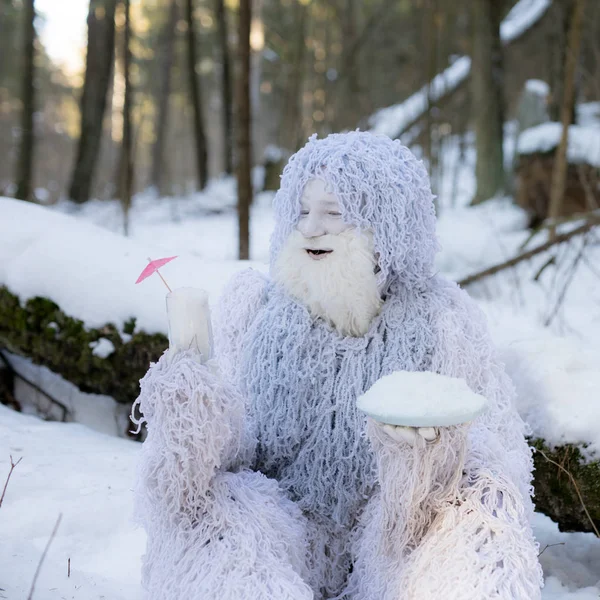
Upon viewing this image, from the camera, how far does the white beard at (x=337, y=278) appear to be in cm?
178

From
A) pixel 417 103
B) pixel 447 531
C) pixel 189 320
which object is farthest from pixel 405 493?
pixel 417 103

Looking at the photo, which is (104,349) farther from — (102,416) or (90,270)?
(102,416)

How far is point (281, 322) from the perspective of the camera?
192cm

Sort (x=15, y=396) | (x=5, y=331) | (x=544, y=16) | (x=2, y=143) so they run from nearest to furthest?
(x=5, y=331) → (x=15, y=396) → (x=544, y=16) → (x=2, y=143)

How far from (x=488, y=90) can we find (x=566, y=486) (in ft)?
21.6

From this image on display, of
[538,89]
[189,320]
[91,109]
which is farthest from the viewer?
[91,109]

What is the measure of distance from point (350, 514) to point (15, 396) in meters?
2.17

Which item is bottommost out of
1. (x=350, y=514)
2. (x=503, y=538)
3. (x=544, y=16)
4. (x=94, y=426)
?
(x=94, y=426)

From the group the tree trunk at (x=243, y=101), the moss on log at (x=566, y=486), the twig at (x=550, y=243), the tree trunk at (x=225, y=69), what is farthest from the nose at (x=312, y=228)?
the tree trunk at (x=225, y=69)

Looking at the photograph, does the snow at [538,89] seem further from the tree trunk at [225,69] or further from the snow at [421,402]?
the snow at [421,402]

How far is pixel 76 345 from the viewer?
114 inches

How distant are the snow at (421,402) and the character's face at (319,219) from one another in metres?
0.43

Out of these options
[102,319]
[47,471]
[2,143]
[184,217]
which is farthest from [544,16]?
[2,143]

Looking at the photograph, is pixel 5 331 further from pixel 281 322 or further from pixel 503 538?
pixel 503 538
